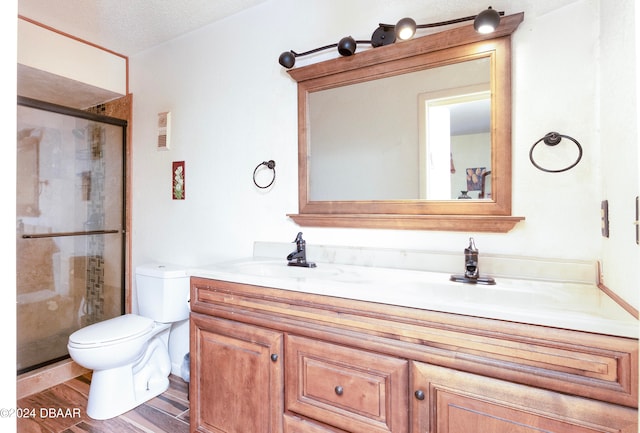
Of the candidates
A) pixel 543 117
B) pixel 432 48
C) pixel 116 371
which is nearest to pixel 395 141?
pixel 432 48

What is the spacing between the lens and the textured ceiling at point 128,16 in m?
1.99

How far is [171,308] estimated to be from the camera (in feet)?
7.07

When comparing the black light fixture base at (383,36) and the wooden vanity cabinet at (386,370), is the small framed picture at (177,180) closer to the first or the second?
the wooden vanity cabinet at (386,370)

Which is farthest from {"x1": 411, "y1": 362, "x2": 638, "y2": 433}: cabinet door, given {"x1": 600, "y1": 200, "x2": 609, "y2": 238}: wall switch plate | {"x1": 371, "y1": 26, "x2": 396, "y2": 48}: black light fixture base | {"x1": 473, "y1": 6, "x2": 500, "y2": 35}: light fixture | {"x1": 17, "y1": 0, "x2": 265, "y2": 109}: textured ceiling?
{"x1": 17, "y1": 0, "x2": 265, "y2": 109}: textured ceiling

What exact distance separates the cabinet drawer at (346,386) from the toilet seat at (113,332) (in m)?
1.14

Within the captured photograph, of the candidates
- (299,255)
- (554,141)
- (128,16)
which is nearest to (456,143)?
(554,141)

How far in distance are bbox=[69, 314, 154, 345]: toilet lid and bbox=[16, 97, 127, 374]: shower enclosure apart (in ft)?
2.26

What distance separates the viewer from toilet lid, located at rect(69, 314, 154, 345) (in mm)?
1770

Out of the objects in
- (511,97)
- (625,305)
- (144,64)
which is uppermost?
(144,64)

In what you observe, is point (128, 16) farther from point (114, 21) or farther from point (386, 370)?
point (386, 370)

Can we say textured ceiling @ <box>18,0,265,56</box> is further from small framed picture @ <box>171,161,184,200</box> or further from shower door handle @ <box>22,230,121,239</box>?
shower door handle @ <box>22,230,121,239</box>

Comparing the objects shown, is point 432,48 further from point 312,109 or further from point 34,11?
point 34,11

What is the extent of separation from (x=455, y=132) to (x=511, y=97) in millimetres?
247

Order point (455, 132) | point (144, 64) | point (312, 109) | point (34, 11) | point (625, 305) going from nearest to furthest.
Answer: point (625, 305), point (455, 132), point (312, 109), point (34, 11), point (144, 64)
